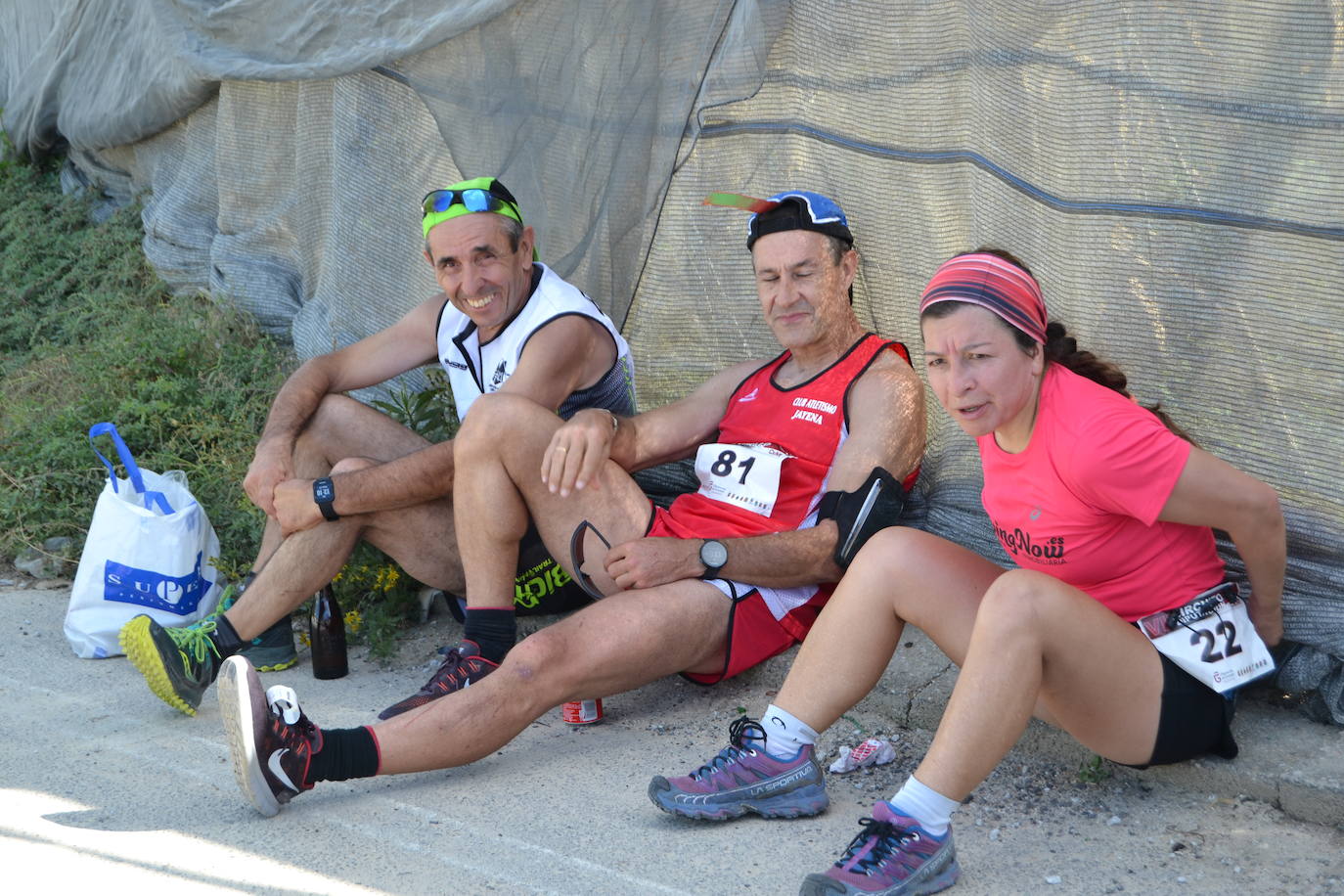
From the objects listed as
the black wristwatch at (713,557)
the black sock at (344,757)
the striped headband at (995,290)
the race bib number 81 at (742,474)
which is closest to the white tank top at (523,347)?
the race bib number 81 at (742,474)

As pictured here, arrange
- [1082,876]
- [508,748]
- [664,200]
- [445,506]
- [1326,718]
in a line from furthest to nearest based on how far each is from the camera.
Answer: [664,200]
[445,506]
[508,748]
[1326,718]
[1082,876]

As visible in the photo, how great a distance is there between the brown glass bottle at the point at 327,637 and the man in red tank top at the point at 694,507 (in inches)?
27.6

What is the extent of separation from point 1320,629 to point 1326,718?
0.20 metres

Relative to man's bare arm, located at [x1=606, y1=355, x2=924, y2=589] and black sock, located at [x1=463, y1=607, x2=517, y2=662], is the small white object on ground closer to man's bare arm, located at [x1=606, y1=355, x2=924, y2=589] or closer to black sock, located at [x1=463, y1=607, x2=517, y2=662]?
man's bare arm, located at [x1=606, y1=355, x2=924, y2=589]

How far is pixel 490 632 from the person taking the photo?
11.5ft

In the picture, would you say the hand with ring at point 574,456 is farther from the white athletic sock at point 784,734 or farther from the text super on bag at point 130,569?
the text super on bag at point 130,569

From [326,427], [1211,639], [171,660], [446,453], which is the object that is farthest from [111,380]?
[1211,639]

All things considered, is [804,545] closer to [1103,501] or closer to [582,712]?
[582,712]

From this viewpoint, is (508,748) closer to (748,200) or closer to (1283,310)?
(748,200)

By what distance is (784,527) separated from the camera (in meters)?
3.57

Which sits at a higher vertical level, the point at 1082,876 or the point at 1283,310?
the point at 1283,310

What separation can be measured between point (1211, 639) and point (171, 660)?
2673 millimetres

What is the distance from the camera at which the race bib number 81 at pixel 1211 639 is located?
264cm

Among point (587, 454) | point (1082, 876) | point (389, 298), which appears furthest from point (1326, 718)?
point (389, 298)
